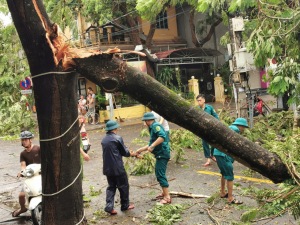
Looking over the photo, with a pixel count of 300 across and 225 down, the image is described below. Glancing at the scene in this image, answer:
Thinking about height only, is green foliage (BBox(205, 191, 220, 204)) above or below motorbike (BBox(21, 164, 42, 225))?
below

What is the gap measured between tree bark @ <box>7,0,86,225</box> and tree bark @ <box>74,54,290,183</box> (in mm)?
354

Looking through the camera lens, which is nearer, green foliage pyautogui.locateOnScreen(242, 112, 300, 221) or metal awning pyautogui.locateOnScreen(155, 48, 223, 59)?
green foliage pyautogui.locateOnScreen(242, 112, 300, 221)

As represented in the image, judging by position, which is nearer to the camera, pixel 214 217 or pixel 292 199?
pixel 292 199

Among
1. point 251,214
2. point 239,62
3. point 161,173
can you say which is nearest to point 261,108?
point 239,62

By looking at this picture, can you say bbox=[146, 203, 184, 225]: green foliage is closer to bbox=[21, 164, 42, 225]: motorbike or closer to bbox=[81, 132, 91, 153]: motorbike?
bbox=[21, 164, 42, 225]: motorbike

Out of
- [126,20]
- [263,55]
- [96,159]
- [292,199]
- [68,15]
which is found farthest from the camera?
[126,20]

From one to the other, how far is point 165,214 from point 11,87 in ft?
53.7

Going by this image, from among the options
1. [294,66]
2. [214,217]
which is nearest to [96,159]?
[214,217]

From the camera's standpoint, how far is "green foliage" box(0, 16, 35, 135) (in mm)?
17516

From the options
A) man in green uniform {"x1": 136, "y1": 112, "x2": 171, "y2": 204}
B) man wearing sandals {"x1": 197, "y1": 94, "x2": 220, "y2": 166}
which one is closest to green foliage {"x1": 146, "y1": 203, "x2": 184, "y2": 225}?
man in green uniform {"x1": 136, "y1": 112, "x2": 171, "y2": 204}

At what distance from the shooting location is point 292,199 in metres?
3.70

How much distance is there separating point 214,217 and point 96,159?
591 centimetres

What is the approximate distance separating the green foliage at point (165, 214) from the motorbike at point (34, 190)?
72.3 inches

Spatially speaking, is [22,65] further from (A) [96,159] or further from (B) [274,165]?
(B) [274,165]
